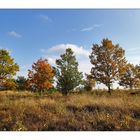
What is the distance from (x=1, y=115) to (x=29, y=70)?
19040 mm

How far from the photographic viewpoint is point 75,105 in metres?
8.37

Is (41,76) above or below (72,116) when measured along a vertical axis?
above

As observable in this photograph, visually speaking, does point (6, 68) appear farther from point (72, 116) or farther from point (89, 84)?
point (72, 116)

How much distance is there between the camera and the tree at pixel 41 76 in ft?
85.4

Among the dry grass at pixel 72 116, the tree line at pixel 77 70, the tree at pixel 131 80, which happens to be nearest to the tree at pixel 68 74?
the tree line at pixel 77 70

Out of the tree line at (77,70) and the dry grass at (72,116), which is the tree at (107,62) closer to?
the tree line at (77,70)

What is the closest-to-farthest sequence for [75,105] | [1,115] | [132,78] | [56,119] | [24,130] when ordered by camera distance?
[24,130] → [56,119] → [1,115] → [75,105] → [132,78]

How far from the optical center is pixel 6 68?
78.5ft

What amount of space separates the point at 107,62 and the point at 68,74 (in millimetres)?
3476

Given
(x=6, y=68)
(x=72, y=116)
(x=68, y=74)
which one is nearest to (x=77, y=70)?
(x=68, y=74)

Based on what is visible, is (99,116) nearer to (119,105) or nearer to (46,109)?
(119,105)

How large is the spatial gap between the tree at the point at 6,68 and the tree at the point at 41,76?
92.5 inches
